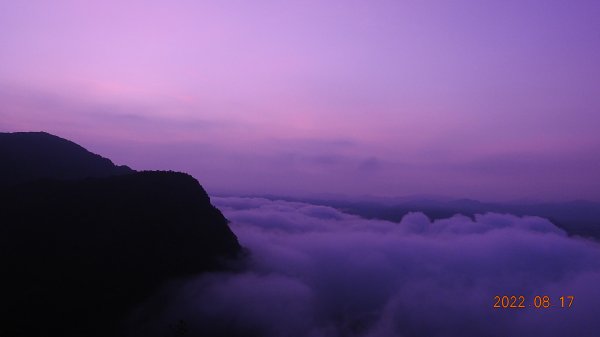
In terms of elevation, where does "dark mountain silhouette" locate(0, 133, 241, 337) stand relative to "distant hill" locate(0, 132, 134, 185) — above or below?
below

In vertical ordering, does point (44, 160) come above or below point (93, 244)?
above

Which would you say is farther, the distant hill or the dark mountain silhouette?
the distant hill

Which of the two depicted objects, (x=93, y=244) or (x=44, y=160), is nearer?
(x=93, y=244)

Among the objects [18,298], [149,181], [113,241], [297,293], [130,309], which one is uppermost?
[149,181]

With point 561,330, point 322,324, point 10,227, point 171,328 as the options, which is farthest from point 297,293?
point 561,330

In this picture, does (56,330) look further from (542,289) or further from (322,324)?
(542,289)
